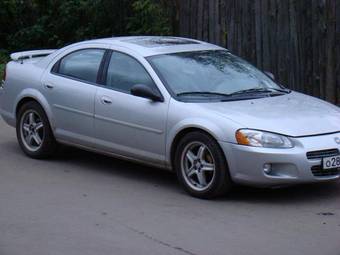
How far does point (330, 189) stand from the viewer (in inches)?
330

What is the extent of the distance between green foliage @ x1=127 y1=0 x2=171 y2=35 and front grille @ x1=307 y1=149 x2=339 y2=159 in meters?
6.55

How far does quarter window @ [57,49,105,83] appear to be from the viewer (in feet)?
30.2

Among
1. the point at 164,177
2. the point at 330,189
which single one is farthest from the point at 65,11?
the point at 330,189

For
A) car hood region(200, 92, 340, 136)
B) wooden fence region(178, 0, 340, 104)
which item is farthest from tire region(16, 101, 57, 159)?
wooden fence region(178, 0, 340, 104)

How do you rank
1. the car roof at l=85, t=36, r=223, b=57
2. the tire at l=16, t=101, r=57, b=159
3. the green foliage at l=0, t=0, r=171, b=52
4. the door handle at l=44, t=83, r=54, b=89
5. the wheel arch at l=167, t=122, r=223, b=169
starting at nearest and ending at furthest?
the wheel arch at l=167, t=122, r=223, b=169, the car roof at l=85, t=36, r=223, b=57, the door handle at l=44, t=83, r=54, b=89, the tire at l=16, t=101, r=57, b=159, the green foliage at l=0, t=0, r=171, b=52

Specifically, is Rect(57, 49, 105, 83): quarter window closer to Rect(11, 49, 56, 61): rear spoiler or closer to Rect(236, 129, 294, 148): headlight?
Rect(11, 49, 56, 61): rear spoiler

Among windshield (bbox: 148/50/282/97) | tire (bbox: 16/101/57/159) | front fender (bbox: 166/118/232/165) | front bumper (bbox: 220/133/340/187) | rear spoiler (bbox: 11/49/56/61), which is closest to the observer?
front bumper (bbox: 220/133/340/187)

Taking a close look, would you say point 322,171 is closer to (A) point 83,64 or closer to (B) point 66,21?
(A) point 83,64

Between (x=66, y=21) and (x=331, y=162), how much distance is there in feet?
34.3

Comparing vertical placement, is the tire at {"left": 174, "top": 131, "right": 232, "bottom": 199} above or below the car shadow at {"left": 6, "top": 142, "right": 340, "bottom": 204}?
above

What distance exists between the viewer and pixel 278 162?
7.55 metres

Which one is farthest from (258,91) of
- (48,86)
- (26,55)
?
(26,55)

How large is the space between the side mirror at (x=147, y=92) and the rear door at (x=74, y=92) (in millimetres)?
763

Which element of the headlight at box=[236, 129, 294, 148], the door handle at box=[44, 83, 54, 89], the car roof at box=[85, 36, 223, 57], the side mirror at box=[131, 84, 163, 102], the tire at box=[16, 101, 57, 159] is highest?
the car roof at box=[85, 36, 223, 57]
